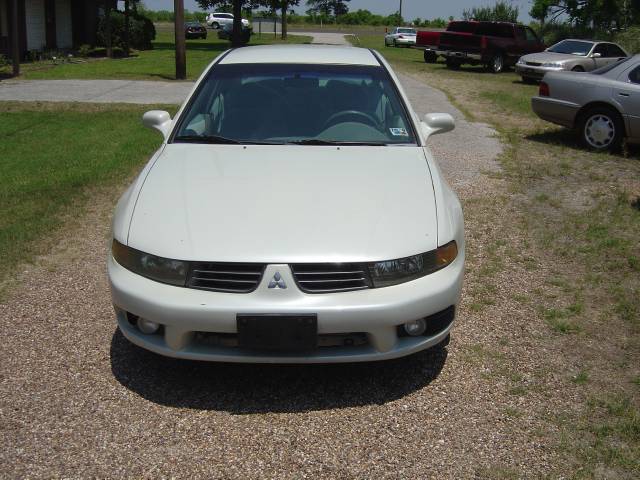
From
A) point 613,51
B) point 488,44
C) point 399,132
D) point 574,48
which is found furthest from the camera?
point 488,44

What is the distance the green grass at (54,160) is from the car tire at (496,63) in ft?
51.0

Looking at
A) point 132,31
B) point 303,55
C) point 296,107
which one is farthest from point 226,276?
A: point 132,31

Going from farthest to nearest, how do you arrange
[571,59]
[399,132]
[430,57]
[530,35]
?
[430,57], [530,35], [571,59], [399,132]

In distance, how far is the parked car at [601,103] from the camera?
31.4ft

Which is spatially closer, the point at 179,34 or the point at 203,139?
the point at 203,139

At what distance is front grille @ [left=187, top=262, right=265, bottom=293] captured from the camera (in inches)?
129

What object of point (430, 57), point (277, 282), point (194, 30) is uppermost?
point (194, 30)

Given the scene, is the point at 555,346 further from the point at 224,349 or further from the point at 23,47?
the point at 23,47

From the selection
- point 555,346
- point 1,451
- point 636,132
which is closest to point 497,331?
point 555,346

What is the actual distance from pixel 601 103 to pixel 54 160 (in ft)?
23.8

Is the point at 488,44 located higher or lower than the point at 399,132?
higher

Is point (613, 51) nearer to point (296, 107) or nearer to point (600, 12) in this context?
point (600, 12)

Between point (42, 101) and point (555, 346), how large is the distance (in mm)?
12031

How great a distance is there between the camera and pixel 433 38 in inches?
1164
